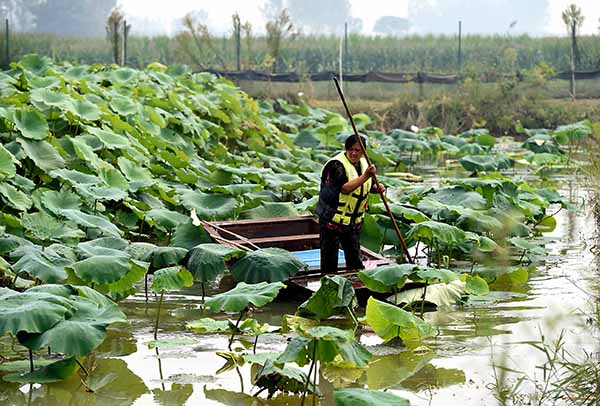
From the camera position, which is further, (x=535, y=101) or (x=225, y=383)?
(x=535, y=101)

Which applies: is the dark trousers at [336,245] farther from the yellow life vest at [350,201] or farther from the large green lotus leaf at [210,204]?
the large green lotus leaf at [210,204]

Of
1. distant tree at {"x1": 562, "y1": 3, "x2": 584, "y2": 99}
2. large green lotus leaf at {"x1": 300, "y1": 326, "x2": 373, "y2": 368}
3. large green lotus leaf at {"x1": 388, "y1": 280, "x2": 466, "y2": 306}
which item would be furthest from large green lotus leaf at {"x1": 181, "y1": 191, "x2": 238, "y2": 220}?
distant tree at {"x1": 562, "y1": 3, "x2": 584, "y2": 99}

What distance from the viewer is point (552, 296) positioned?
783 cm

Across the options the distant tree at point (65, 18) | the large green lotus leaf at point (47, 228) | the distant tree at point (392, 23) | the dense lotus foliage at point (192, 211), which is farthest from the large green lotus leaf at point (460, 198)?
the distant tree at point (392, 23)

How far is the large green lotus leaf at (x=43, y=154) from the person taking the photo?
366 inches

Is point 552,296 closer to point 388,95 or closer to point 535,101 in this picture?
point 535,101

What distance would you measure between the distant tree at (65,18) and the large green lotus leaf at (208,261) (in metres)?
87.8

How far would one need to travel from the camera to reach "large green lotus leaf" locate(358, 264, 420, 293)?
6320mm

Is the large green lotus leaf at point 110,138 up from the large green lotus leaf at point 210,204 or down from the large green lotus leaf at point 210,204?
up

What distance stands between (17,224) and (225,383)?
298cm

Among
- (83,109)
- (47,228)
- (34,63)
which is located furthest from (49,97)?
(34,63)

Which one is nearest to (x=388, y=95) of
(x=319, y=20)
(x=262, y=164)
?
(x=262, y=164)

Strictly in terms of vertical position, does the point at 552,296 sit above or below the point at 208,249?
below

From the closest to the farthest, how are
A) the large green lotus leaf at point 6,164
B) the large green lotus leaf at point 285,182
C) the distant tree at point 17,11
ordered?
the large green lotus leaf at point 6,164
the large green lotus leaf at point 285,182
the distant tree at point 17,11
